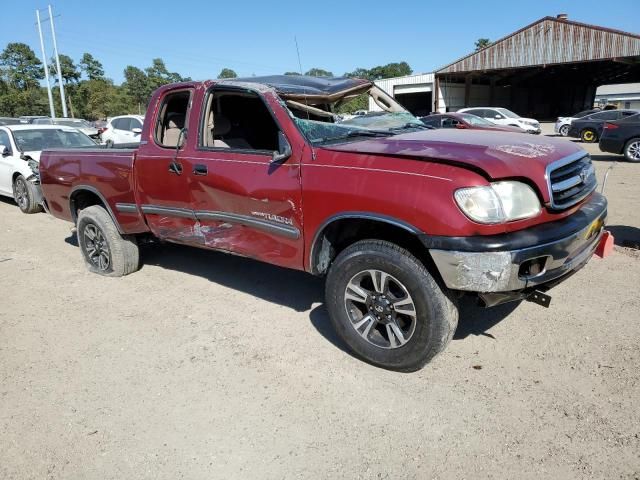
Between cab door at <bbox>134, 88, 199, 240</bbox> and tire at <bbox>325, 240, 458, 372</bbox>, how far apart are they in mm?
1668

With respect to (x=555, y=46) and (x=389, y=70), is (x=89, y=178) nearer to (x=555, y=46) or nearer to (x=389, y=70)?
(x=555, y=46)

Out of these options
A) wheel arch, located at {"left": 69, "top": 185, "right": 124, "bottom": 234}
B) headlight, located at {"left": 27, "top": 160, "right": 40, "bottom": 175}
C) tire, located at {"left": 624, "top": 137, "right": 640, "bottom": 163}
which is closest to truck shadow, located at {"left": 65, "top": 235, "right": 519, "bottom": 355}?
wheel arch, located at {"left": 69, "top": 185, "right": 124, "bottom": 234}

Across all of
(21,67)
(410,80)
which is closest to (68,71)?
(21,67)

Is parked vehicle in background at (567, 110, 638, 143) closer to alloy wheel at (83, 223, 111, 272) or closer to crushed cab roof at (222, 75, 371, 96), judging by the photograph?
crushed cab roof at (222, 75, 371, 96)

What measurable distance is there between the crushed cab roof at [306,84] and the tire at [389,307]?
1.44 metres

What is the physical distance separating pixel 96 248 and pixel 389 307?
12.4 feet

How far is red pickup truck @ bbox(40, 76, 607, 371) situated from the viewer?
270cm

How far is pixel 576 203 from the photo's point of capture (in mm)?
3096

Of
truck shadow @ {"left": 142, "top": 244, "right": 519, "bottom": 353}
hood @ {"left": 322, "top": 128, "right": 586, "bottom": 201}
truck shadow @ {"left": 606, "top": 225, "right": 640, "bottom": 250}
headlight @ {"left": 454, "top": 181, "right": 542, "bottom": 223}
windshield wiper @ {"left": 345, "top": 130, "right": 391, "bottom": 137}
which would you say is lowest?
truck shadow @ {"left": 142, "top": 244, "right": 519, "bottom": 353}

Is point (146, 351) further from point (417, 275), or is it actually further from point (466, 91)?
point (466, 91)

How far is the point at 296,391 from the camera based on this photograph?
307 cm

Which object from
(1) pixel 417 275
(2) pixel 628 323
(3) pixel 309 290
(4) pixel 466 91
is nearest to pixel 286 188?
(1) pixel 417 275

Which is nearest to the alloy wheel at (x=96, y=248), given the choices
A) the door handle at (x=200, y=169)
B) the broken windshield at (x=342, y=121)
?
the door handle at (x=200, y=169)

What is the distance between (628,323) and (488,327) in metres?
1.03
